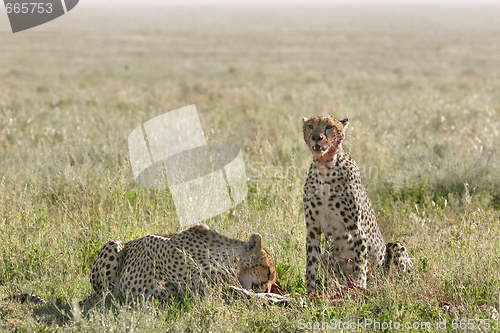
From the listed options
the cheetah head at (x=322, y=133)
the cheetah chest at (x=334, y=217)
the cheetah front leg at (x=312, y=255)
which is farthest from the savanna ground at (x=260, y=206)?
the cheetah head at (x=322, y=133)

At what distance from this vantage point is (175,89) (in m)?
16.2

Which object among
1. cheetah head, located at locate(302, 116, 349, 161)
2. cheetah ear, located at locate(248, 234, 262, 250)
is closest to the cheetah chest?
cheetah head, located at locate(302, 116, 349, 161)

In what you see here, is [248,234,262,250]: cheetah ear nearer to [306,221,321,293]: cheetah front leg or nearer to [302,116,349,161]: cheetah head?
[306,221,321,293]: cheetah front leg

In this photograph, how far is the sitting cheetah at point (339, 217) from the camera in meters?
3.69

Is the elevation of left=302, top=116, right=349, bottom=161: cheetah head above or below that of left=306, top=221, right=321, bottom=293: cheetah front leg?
above

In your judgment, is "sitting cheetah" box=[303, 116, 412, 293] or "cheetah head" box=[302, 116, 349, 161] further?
"sitting cheetah" box=[303, 116, 412, 293]

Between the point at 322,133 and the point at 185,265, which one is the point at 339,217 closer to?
the point at 322,133

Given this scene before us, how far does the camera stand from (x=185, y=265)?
3.72m

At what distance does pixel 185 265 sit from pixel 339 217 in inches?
41.1

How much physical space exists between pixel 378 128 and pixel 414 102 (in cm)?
379

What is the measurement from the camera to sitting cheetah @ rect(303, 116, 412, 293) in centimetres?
369

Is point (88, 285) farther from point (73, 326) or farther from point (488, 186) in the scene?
point (488, 186)

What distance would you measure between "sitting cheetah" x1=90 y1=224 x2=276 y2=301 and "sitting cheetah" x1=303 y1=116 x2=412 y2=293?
37cm

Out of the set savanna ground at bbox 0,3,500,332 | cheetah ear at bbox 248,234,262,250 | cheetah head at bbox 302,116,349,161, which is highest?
cheetah head at bbox 302,116,349,161
